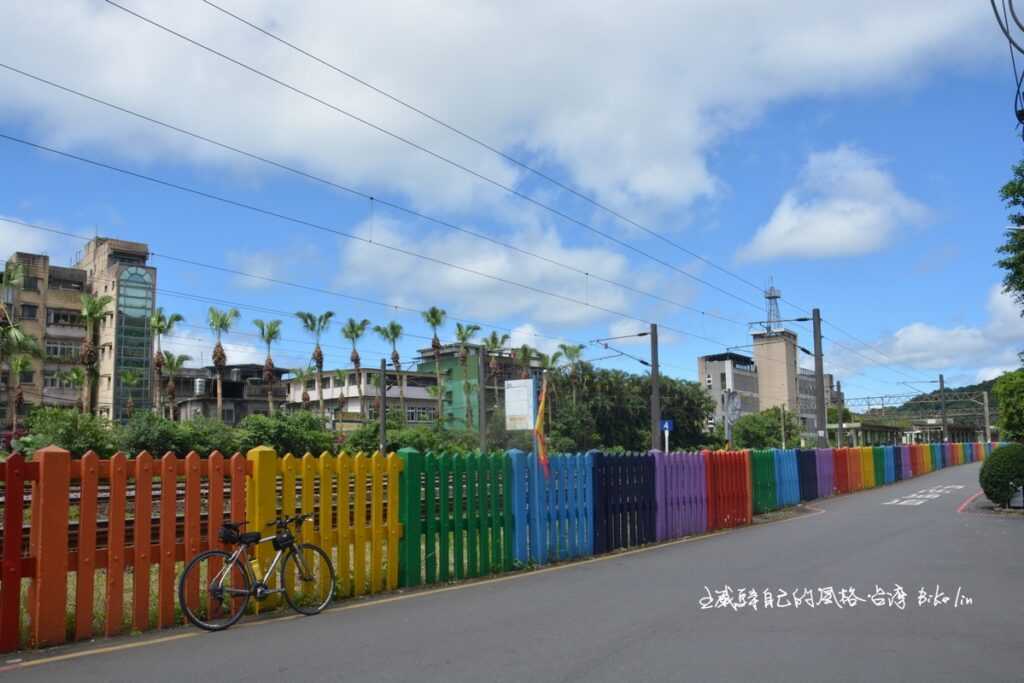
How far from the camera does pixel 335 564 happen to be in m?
9.30

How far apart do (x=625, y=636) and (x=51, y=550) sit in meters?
4.84

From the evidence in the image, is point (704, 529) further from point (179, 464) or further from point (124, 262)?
point (124, 262)

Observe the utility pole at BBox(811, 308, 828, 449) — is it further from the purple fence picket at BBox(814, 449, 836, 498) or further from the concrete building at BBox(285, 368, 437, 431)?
the concrete building at BBox(285, 368, 437, 431)

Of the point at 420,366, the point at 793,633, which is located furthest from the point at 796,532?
Answer: the point at 420,366

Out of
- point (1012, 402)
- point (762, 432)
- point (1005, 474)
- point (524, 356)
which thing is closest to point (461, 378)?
point (524, 356)

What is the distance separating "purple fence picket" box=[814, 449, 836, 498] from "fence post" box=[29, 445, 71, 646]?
25204mm

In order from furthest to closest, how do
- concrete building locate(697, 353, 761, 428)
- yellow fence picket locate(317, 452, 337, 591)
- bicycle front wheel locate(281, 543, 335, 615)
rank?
concrete building locate(697, 353, 761, 428) < yellow fence picket locate(317, 452, 337, 591) < bicycle front wheel locate(281, 543, 335, 615)

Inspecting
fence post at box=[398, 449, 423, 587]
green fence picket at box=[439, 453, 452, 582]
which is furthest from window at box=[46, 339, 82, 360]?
fence post at box=[398, 449, 423, 587]

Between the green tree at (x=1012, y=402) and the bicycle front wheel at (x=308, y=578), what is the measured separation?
25.9 metres

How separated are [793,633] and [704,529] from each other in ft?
33.0

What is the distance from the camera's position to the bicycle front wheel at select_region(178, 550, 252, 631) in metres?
7.70

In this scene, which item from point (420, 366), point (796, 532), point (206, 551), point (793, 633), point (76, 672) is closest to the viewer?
point (76, 672)

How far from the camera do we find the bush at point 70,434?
30.7 meters

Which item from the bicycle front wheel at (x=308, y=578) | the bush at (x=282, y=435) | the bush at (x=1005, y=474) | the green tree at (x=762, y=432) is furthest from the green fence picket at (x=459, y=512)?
the green tree at (x=762, y=432)
